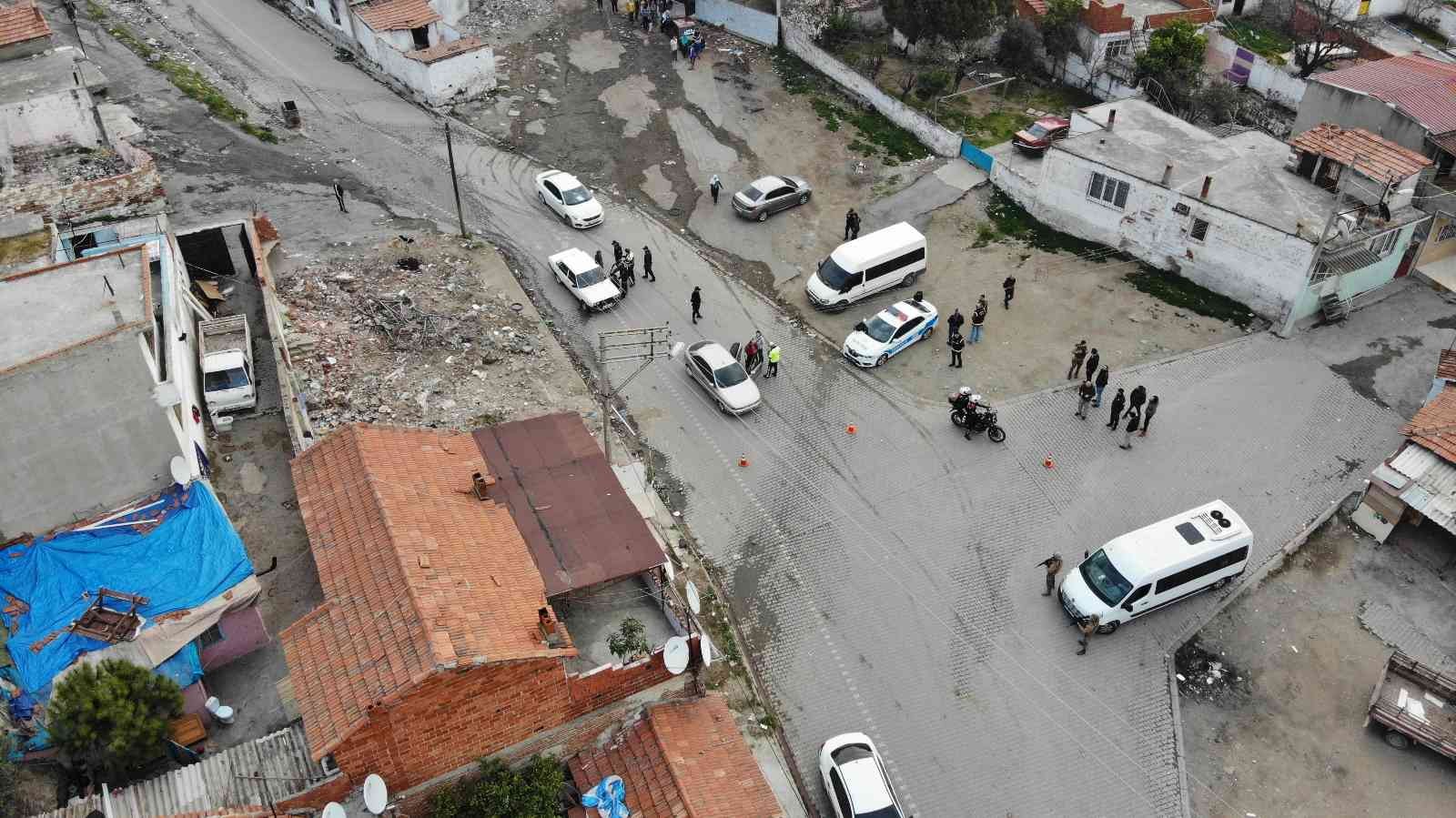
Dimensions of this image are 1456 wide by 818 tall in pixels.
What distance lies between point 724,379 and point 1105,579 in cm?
1032

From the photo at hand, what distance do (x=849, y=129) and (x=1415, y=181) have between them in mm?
17897

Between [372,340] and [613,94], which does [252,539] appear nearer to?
[372,340]

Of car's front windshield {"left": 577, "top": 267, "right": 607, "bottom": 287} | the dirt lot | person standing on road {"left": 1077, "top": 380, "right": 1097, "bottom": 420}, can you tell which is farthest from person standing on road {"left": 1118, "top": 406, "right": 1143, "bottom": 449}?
car's front windshield {"left": 577, "top": 267, "right": 607, "bottom": 287}

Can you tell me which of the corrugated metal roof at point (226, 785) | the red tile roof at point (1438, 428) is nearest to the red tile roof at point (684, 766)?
the corrugated metal roof at point (226, 785)

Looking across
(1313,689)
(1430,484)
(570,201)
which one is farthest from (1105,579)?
(570,201)

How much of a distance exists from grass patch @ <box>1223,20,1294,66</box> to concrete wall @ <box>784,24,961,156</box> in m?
15.1

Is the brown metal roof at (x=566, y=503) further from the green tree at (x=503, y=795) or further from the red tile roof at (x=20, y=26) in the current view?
the red tile roof at (x=20, y=26)

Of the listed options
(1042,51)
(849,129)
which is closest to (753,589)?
(849,129)

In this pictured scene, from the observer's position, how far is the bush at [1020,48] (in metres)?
40.6

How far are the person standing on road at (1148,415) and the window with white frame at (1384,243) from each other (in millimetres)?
8777

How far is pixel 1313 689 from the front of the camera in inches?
795

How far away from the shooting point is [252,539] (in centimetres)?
2016

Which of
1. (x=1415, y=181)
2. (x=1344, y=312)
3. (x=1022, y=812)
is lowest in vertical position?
(x=1022, y=812)

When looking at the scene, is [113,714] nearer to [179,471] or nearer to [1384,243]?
[179,471]
